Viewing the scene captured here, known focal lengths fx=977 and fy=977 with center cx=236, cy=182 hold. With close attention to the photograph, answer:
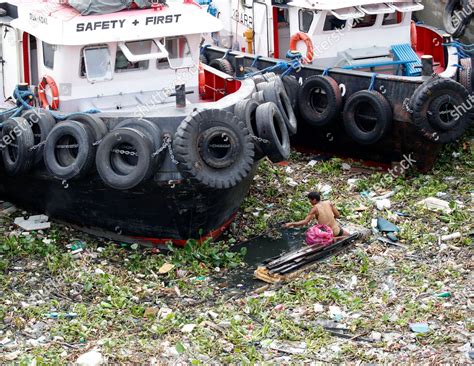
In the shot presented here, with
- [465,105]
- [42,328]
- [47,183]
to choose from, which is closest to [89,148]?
[47,183]

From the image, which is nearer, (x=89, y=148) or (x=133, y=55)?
(x=89, y=148)

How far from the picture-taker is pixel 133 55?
32.8ft

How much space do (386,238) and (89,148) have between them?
10.4ft

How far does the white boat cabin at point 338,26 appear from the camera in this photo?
40.0 feet

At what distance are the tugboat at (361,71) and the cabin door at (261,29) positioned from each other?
14 millimetres

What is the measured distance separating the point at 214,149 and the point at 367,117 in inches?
113

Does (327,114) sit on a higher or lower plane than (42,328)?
higher

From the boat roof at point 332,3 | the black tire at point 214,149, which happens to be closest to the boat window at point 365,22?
the boat roof at point 332,3

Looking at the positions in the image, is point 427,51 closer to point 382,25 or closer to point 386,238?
point 382,25

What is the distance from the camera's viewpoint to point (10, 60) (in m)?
11.0

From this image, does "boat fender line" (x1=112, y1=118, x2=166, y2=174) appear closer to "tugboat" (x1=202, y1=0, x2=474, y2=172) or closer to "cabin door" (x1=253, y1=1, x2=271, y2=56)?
"tugboat" (x1=202, y1=0, x2=474, y2=172)

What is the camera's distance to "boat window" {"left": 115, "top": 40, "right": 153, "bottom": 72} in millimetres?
10242

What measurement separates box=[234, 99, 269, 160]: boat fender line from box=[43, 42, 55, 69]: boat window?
2.09 metres

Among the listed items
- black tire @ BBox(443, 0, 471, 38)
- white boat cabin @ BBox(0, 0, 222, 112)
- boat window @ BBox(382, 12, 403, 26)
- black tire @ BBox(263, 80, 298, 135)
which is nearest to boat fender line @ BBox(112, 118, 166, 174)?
white boat cabin @ BBox(0, 0, 222, 112)
